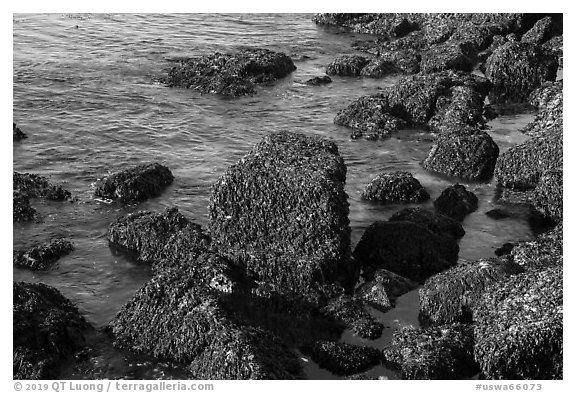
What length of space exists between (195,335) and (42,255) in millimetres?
7304

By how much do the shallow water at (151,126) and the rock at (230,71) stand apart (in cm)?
79

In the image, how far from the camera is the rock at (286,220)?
2275 centimetres

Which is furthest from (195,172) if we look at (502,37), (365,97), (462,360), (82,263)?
(502,37)

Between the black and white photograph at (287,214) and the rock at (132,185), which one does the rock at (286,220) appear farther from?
the rock at (132,185)

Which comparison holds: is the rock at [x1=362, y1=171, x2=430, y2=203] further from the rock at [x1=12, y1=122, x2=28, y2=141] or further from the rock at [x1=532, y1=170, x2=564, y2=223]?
the rock at [x1=12, y1=122, x2=28, y2=141]

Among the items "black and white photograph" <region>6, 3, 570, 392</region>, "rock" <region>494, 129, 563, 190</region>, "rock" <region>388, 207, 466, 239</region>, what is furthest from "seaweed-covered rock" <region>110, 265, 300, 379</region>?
"rock" <region>494, 129, 563, 190</region>

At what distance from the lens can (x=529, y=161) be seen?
98.4 feet

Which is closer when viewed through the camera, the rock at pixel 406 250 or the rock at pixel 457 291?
the rock at pixel 457 291

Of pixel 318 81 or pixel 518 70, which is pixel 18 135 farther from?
pixel 518 70

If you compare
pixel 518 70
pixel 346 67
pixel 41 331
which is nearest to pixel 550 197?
pixel 518 70

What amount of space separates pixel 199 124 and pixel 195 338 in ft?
62.6

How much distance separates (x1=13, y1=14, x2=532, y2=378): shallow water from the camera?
25.1 m

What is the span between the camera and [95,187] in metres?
29.8

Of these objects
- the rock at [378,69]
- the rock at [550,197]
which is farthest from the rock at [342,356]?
the rock at [378,69]
